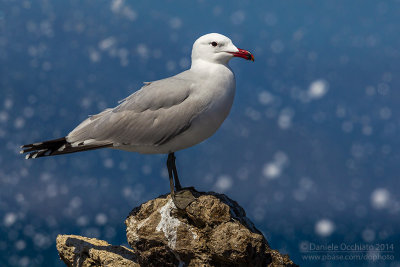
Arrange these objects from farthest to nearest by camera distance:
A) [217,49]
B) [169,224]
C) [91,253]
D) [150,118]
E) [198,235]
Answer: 1. [91,253]
2. [217,49]
3. [150,118]
4. [169,224]
5. [198,235]

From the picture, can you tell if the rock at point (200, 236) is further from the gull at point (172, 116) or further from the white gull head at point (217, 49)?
the white gull head at point (217, 49)

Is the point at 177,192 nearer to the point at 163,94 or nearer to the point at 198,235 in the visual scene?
the point at 198,235

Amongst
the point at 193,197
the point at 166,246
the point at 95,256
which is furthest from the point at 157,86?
the point at 95,256

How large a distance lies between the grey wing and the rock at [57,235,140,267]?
171 centimetres

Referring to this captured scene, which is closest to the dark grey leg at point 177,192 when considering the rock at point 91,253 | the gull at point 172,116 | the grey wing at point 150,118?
the gull at point 172,116

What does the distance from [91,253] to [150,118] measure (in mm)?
2259

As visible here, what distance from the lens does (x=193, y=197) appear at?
662 cm

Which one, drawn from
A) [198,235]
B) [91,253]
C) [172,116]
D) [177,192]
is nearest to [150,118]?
[172,116]

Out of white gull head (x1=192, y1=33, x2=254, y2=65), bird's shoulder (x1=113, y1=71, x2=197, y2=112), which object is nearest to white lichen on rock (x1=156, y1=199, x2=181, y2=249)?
bird's shoulder (x1=113, y1=71, x2=197, y2=112)

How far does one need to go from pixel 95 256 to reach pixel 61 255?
2.41ft

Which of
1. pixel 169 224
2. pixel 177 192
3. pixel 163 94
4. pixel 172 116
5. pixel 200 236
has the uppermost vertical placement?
pixel 163 94

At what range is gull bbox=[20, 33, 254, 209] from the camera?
6598 millimetres

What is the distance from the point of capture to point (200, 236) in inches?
253

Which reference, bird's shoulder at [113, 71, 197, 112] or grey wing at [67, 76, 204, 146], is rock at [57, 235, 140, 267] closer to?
grey wing at [67, 76, 204, 146]
